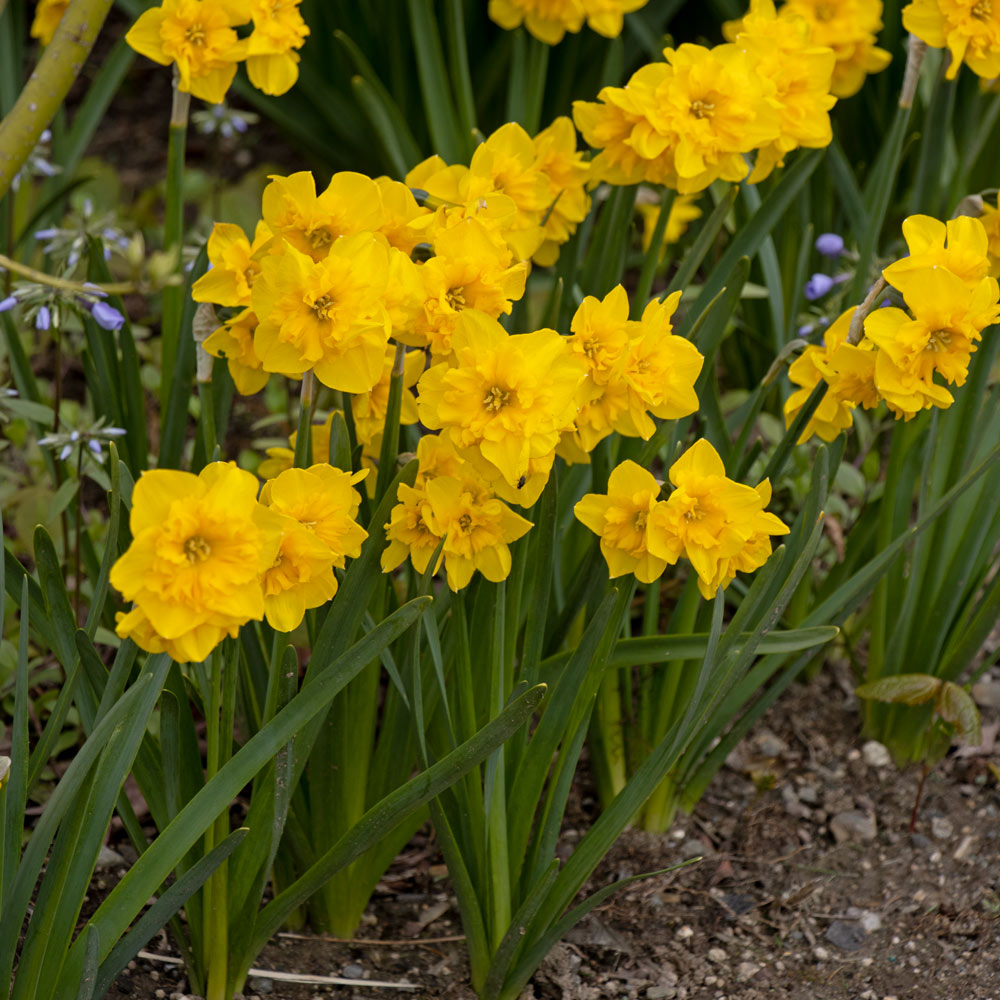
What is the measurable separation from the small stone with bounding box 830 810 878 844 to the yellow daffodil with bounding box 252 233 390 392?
1.22 m

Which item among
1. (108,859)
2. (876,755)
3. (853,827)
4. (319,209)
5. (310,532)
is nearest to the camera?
(310,532)

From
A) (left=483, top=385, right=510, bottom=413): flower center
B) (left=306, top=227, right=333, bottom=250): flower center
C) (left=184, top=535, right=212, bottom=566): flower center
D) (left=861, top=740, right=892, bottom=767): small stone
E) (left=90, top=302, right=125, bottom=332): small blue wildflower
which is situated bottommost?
(left=861, top=740, right=892, bottom=767): small stone

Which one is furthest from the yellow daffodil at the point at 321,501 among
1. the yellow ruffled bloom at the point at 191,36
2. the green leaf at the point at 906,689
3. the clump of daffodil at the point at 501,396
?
the green leaf at the point at 906,689

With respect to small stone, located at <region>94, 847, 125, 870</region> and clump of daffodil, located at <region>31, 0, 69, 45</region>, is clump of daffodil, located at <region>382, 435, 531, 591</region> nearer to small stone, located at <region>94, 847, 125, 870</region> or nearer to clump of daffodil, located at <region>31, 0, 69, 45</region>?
small stone, located at <region>94, 847, 125, 870</region>

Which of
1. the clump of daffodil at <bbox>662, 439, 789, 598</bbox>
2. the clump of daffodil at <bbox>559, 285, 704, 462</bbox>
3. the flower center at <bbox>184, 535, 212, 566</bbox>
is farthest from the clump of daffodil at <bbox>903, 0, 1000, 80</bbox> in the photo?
the flower center at <bbox>184, 535, 212, 566</bbox>

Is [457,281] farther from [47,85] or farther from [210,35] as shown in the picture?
[47,85]

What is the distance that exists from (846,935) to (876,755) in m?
0.40

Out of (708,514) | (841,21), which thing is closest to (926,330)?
(708,514)

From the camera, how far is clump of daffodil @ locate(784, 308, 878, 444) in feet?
4.57

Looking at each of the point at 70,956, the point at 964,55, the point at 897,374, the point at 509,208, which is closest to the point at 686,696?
the point at 897,374

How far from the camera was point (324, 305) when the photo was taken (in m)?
1.18

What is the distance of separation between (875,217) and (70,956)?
5.27ft

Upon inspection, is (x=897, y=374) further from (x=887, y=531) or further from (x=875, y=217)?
(x=875, y=217)

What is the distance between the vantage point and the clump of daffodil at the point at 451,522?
128 cm
